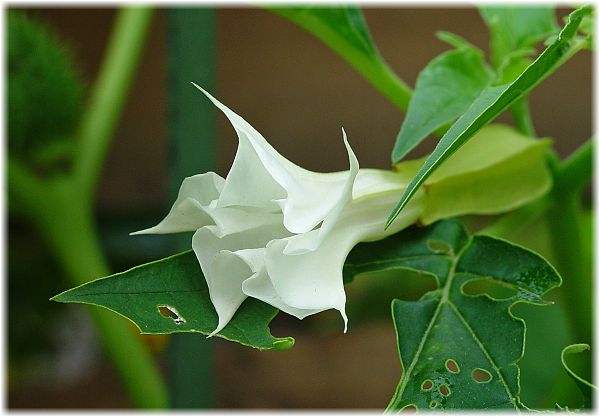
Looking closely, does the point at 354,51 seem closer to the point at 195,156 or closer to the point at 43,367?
the point at 195,156

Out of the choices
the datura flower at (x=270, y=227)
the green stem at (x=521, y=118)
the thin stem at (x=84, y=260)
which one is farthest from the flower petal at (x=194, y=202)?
the thin stem at (x=84, y=260)

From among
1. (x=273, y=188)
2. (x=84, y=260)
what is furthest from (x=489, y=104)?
(x=84, y=260)

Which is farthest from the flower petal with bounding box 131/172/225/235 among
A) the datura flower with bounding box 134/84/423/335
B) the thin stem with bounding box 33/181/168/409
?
the thin stem with bounding box 33/181/168/409

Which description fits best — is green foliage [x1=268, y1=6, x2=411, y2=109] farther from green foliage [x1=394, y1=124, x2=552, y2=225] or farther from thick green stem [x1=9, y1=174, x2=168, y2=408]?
thick green stem [x1=9, y1=174, x2=168, y2=408]

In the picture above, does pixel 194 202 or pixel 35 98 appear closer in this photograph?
pixel 194 202

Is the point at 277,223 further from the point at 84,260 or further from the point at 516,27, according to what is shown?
the point at 84,260

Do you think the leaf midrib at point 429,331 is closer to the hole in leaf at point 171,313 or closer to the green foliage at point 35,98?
the hole in leaf at point 171,313
